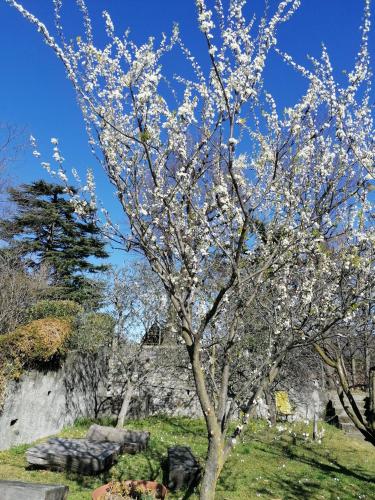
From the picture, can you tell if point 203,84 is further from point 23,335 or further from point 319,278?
point 23,335

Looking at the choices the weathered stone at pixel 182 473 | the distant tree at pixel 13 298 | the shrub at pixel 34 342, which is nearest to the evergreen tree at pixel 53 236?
the distant tree at pixel 13 298

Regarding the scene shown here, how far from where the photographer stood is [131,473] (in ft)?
27.2

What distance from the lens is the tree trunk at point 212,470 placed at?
370 cm

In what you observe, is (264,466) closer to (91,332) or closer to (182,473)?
(182,473)

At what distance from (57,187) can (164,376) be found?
12934 millimetres

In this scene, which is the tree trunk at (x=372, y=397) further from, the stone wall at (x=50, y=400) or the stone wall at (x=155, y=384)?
the stone wall at (x=50, y=400)

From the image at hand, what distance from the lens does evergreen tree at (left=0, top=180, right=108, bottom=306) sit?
22.2 m

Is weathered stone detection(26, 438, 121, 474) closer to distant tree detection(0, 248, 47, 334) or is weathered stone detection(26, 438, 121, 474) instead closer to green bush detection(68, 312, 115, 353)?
green bush detection(68, 312, 115, 353)

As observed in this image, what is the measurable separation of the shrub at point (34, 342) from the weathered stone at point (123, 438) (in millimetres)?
2334

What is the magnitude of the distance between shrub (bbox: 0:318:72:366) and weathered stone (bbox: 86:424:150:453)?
233 cm

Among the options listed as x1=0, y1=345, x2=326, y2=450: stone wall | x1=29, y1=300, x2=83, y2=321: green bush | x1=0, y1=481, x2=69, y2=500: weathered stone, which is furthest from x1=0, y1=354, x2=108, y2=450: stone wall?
x1=0, y1=481, x2=69, y2=500: weathered stone

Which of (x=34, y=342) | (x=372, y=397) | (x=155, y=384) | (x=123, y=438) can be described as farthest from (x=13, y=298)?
(x=372, y=397)

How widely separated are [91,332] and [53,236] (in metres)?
11.6

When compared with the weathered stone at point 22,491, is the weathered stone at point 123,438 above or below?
below
